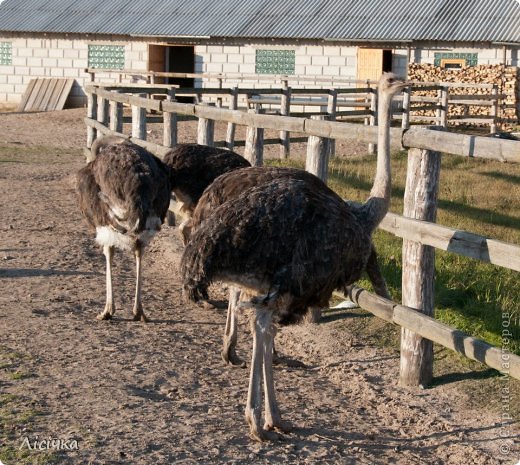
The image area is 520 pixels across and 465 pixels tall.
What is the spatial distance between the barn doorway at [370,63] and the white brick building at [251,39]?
3 centimetres

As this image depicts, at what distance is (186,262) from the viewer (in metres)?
4.72

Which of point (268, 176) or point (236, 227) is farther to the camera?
point (268, 176)

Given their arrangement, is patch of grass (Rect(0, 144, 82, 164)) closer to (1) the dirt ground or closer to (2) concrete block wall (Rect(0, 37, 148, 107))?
(1) the dirt ground

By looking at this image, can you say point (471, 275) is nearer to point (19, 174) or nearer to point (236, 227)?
point (236, 227)

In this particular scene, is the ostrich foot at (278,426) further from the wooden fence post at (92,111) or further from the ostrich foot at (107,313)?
the wooden fence post at (92,111)

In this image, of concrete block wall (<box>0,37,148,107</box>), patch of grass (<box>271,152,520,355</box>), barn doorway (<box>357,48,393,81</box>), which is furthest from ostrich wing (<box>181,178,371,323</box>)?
concrete block wall (<box>0,37,148,107</box>)

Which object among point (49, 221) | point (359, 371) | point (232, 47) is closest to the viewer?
point (359, 371)

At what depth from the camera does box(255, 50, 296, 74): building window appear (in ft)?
88.0

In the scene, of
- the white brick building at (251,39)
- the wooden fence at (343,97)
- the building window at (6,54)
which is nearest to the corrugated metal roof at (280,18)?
the white brick building at (251,39)

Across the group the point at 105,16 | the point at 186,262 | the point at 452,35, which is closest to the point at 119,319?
the point at 186,262

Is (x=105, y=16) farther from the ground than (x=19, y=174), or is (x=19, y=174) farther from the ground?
(x=105, y=16)

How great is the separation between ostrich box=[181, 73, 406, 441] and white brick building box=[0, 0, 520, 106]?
2047cm

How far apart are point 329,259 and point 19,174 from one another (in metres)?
9.75

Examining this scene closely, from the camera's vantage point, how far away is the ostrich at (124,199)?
652 centimetres
